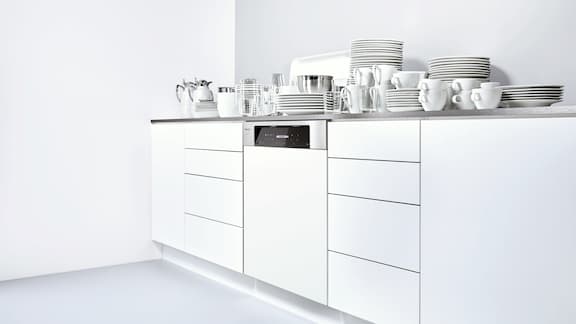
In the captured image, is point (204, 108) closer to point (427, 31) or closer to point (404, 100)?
point (427, 31)

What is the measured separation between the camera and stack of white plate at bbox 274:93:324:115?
2.91 metres

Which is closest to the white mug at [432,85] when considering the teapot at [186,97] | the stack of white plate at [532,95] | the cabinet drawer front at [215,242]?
the stack of white plate at [532,95]

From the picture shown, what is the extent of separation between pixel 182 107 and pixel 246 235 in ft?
4.28

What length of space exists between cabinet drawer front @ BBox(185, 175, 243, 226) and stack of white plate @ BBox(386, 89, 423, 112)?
1077 mm

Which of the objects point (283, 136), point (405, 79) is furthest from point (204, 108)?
point (405, 79)

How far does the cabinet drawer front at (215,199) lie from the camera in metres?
3.27

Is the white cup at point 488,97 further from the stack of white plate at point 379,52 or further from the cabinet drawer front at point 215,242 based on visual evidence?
the cabinet drawer front at point 215,242

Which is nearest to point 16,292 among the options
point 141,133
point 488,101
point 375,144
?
point 141,133

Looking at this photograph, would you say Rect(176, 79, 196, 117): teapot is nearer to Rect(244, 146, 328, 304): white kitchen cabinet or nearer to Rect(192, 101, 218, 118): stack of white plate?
Rect(192, 101, 218, 118): stack of white plate

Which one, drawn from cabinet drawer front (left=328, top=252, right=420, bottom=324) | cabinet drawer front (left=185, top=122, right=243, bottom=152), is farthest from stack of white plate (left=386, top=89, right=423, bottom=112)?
cabinet drawer front (left=185, top=122, right=243, bottom=152)

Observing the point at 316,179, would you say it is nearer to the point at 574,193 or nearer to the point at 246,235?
the point at 246,235

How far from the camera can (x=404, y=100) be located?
2424mm

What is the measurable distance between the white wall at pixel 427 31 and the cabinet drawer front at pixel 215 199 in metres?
0.96

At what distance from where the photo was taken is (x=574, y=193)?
178 cm
